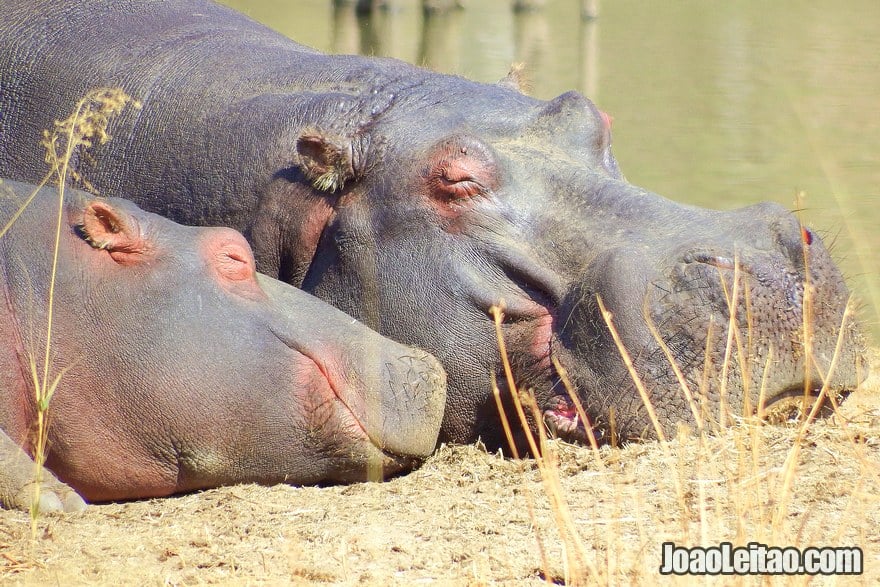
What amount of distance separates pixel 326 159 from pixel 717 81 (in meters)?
9.76

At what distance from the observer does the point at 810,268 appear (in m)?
4.00

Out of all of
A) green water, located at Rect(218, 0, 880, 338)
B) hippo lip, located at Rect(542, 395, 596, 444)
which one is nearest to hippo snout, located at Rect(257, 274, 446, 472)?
hippo lip, located at Rect(542, 395, 596, 444)

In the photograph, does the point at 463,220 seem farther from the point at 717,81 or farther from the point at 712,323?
the point at 717,81

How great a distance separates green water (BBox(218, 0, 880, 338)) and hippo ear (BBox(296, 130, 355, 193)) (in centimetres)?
154

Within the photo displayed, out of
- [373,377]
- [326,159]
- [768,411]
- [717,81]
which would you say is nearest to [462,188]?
[326,159]

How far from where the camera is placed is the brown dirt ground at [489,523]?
9.85ft

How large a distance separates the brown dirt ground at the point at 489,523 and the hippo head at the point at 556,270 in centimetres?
22

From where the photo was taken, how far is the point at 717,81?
530 inches

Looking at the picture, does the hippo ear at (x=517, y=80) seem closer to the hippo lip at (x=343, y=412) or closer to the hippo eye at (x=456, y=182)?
the hippo eye at (x=456, y=182)

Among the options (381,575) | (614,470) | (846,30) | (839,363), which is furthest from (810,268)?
(846,30)

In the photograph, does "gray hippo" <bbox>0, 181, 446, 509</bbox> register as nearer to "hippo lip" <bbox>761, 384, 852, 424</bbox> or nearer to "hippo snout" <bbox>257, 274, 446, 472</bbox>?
"hippo snout" <bbox>257, 274, 446, 472</bbox>

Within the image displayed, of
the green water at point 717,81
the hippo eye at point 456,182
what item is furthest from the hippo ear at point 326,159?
the green water at point 717,81

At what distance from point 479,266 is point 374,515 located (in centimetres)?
104

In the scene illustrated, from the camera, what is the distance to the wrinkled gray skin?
13.0 ft
